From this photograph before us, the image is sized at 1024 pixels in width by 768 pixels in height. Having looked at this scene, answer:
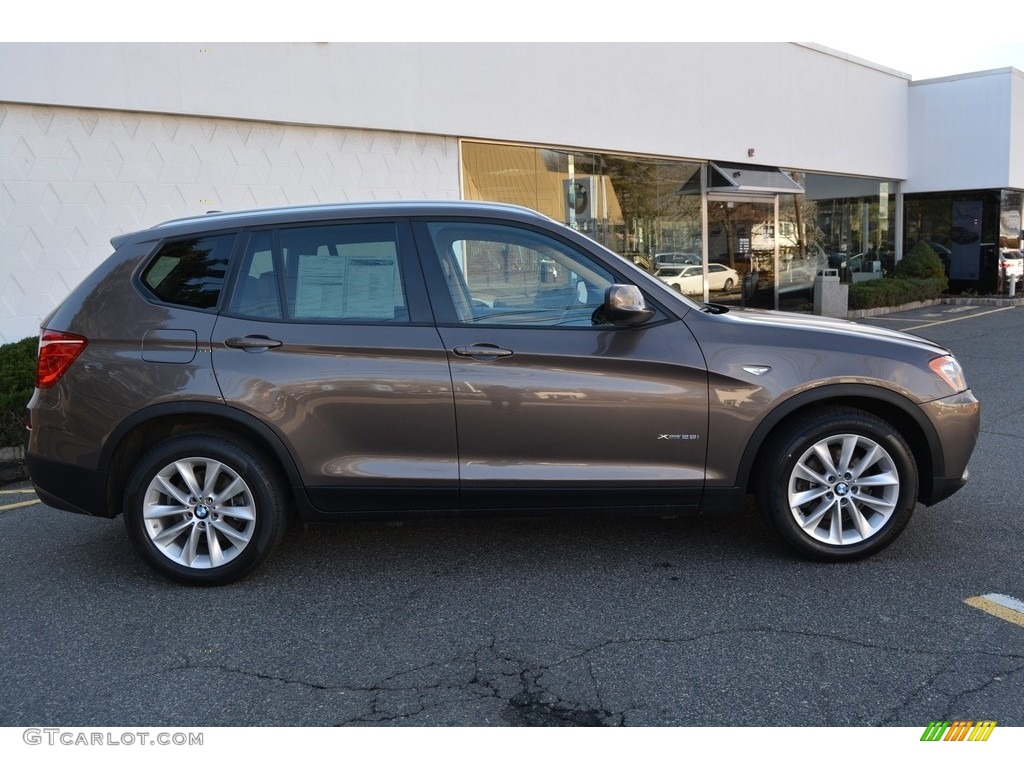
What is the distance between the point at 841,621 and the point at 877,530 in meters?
0.75

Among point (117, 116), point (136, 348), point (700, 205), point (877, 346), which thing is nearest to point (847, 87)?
point (700, 205)

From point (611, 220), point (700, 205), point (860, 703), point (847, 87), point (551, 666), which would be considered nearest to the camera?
point (860, 703)

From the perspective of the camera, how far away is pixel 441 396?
13.3 ft

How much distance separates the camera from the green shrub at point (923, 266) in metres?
21.0

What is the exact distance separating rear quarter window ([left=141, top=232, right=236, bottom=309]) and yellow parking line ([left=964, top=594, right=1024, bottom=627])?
3806 millimetres

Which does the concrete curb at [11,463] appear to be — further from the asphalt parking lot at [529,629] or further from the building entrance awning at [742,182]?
the building entrance awning at [742,182]

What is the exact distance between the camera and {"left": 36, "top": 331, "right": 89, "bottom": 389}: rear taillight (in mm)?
4195

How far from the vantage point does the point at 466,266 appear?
4.28m

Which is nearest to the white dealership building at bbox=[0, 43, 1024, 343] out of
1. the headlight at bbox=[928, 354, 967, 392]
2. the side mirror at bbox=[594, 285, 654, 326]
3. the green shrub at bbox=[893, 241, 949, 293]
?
the green shrub at bbox=[893, 241, 949, 293]

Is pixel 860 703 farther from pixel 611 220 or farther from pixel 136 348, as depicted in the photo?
pixel 611 220

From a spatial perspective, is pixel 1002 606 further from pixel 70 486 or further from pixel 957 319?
pixel 957 319

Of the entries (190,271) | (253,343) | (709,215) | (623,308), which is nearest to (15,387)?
(190,271)
